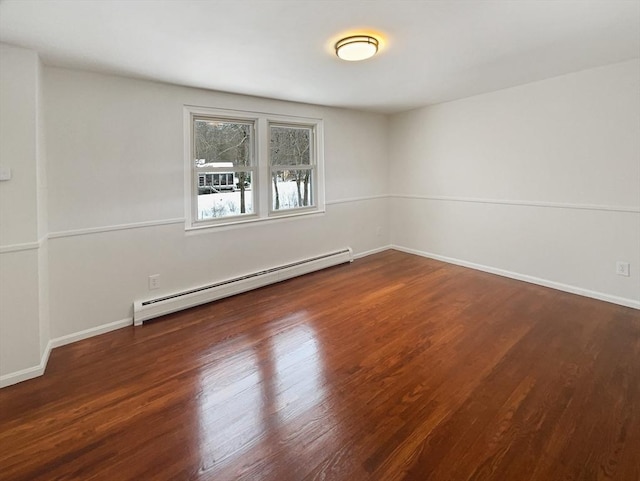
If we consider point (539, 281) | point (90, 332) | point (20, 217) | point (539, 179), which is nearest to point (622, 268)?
point (539, 281)

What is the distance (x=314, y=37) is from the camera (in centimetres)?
222

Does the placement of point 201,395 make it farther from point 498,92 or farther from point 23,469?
point 498,92

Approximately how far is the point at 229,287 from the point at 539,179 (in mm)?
3787

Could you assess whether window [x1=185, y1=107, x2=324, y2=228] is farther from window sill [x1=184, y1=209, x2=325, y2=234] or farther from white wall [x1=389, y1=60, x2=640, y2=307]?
white wall [x1=389, y1=60, x2=640, y2=307]

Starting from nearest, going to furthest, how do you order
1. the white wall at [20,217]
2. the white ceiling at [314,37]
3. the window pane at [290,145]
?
the white ceiling at [314,37] → the white wall at [20,217] → the window pane at [290,145]

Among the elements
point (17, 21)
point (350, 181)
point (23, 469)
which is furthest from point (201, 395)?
point (350, 181)

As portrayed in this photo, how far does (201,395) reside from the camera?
1982 mm

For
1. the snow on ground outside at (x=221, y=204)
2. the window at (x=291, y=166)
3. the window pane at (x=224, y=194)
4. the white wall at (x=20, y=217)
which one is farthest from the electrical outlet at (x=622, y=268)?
the white wall at (x=20, y=217)

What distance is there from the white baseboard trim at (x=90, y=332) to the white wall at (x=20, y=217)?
378 mm

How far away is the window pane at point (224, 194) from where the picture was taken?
3.54 meters

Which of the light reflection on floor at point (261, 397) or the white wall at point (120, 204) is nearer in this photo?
the light reflection on floor at point (261, 397)

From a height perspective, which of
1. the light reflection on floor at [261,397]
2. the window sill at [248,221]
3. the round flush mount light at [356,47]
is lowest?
the light reflection on floor at [261,397]

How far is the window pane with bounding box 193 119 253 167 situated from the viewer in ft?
11.4

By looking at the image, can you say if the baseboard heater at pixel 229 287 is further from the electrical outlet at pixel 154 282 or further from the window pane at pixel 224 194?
the window pane at pixel 224 194
